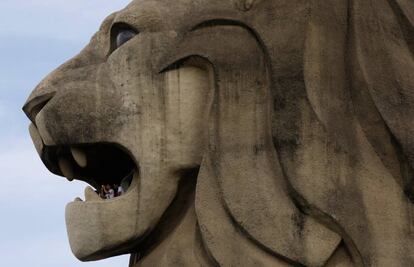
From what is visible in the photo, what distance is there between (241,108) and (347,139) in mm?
651

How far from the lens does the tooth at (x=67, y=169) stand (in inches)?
413

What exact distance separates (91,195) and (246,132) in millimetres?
1041

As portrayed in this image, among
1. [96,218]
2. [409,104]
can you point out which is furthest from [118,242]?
[409,104]

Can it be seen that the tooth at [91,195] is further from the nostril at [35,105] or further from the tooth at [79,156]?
the nostril at [35,105]

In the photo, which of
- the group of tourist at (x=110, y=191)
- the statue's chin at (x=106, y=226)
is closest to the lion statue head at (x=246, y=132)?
the statue's chin at (x=106, y=226)

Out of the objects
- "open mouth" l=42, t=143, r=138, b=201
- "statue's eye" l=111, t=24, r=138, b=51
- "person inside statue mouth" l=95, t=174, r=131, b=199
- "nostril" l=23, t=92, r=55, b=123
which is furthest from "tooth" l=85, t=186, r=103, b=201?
"statue's eye" l=111, t=24, r=138, b=51

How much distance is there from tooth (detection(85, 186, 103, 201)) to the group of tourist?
0.11m

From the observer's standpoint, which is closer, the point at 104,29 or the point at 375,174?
the point at 375,174

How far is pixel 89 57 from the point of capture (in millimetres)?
10578

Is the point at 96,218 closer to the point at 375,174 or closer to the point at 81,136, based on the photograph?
the point at 81,136

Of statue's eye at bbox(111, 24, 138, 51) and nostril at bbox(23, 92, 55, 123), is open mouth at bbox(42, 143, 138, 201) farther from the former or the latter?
statue's eye at bbox(111, 24, 138, 51)

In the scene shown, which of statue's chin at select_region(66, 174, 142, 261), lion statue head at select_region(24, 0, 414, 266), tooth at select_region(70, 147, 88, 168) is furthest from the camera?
tooth at select_region(70, 147, 88, 168)

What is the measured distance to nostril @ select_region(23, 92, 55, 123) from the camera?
408 inches

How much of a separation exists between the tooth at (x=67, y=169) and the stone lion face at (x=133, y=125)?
0.11m
